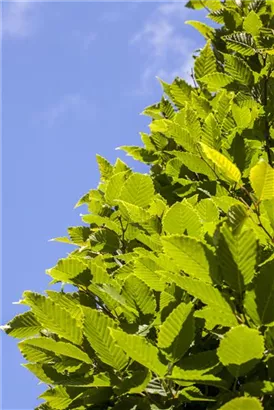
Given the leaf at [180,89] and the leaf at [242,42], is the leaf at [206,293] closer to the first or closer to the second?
the leaf at [242,42]

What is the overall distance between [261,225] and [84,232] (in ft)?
6.42

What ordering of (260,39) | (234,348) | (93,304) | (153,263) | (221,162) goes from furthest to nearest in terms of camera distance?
(260,39) < (93,304) < (153,263) < (221,162) < (234,348)

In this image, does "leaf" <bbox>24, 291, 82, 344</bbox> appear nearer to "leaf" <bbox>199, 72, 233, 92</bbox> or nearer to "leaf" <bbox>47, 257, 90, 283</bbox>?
"leaf" <bbox>47, 257, 90, 283</bbox>

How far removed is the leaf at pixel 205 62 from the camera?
170 inches

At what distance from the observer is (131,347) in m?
1.75

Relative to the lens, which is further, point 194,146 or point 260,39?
point 260,39

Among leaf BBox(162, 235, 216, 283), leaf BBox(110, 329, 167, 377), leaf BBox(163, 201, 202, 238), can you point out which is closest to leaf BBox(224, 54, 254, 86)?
leaf BBox(163, 201, 202, 238)

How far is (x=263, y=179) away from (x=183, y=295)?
0.61m

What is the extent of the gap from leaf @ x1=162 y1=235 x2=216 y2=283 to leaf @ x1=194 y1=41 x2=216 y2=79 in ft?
9.39

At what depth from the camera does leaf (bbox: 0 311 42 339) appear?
2.53 meters

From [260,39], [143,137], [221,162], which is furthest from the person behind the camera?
[143,137]

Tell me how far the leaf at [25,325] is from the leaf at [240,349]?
1.11 meters

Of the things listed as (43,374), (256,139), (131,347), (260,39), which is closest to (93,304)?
(43,374)

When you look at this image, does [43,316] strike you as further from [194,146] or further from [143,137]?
[143,137]
